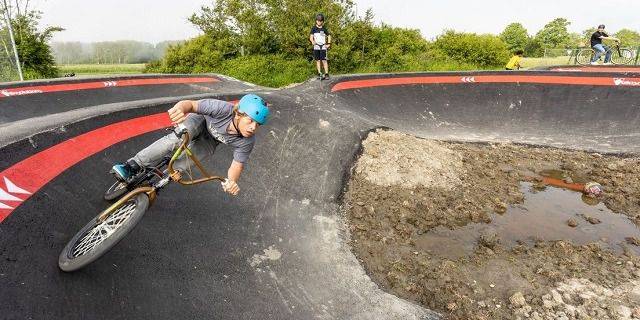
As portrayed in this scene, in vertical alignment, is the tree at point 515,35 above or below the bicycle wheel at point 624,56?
above

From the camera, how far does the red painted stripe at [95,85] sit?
10.5 m

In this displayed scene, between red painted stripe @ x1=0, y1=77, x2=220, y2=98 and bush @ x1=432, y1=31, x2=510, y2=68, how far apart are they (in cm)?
1783

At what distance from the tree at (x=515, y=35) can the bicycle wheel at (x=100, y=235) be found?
3604 inches

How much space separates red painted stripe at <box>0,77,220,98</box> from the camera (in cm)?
1045

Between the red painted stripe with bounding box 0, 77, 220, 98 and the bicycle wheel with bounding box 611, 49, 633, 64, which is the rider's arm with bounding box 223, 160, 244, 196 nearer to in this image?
the red painted stripe with bounding box 0, 77, 220, 98

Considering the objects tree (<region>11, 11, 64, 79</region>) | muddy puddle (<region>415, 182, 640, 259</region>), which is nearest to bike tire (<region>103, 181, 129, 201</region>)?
muddy puddle (<region>415, 182, 640, 259</region>)

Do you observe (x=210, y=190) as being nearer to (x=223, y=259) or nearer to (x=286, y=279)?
(x=223, y=259)

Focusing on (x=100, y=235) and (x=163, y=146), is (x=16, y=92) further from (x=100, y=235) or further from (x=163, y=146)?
(x=100, y=235)

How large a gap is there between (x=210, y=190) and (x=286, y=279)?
2.20m

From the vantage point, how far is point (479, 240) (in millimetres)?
6332

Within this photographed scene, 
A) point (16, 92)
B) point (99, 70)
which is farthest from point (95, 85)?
point (99, 70)

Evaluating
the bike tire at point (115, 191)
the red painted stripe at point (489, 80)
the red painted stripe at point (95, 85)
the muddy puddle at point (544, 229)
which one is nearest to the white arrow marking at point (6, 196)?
the bike tire at point (115, 191)

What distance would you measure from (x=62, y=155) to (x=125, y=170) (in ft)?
4.25

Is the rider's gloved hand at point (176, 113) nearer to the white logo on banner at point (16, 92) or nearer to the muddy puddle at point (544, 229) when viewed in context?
the muddy puddle at point (544, 229)
